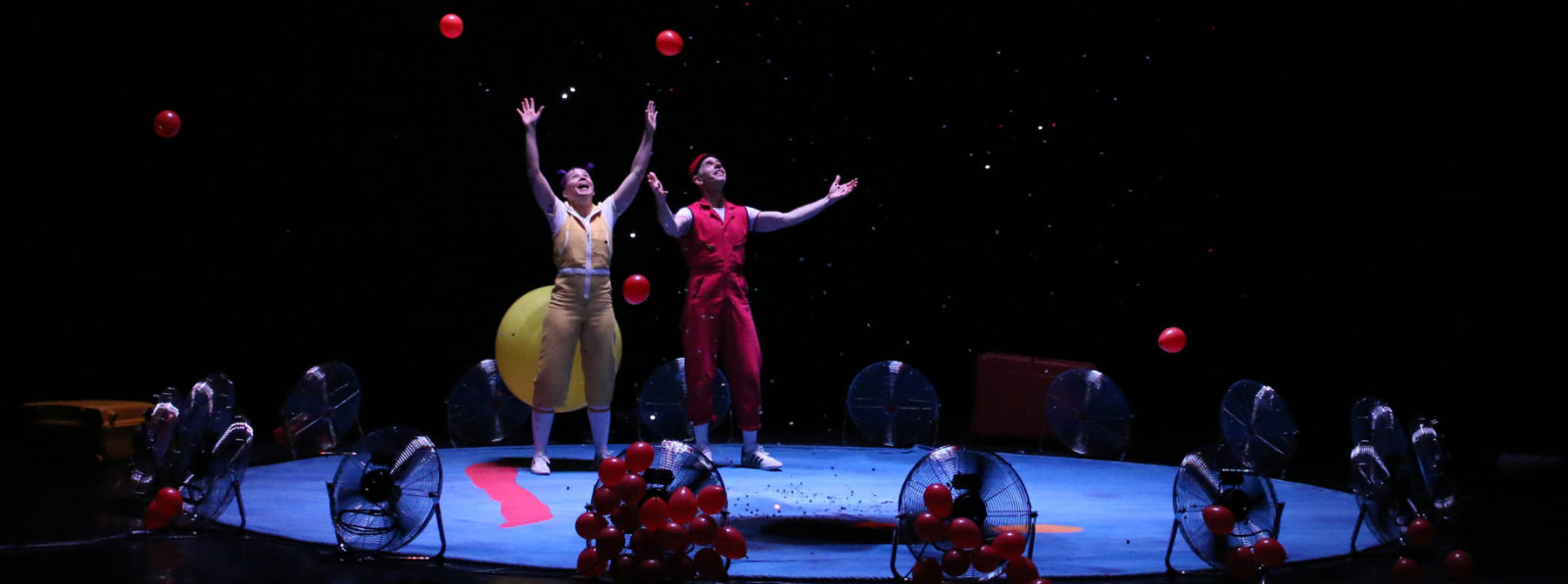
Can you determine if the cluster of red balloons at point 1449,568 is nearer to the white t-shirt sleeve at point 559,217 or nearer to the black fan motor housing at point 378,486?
the black fan motor housing at point 378,486

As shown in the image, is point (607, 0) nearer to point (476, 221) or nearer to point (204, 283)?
point (476, 221)

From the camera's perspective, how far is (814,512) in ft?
16.2

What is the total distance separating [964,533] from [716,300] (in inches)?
111

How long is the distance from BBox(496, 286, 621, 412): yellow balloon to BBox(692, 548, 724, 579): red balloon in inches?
108

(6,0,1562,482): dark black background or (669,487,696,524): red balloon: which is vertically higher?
(6,0,1562,482): dark black background

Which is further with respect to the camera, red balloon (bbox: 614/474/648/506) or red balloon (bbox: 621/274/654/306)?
red balloon (bbox: 621/274/654/306)

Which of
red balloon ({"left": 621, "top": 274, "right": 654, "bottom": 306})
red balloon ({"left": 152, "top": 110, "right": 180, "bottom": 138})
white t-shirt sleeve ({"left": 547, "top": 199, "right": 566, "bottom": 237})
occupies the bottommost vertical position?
red balloon ({"left": 621, "top": 274, "right": 654, "bottom": 306})

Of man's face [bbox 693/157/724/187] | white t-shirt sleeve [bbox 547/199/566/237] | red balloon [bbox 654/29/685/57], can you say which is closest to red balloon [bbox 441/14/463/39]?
red balloon [bbox 654/29/685/57]

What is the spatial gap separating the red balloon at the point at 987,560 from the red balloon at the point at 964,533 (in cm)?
3

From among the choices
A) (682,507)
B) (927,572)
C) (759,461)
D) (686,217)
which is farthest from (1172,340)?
(682,507)

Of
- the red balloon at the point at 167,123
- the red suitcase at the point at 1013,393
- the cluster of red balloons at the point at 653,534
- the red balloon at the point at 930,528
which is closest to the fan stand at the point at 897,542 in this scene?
the red balloon at the point at 930,528

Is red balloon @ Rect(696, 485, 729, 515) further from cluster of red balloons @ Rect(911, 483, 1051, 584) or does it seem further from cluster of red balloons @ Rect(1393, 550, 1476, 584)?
cluster of red balloons @ Rect(1393, 550, 1476, 584)

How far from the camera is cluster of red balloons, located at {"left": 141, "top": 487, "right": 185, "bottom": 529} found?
4320 millimetres

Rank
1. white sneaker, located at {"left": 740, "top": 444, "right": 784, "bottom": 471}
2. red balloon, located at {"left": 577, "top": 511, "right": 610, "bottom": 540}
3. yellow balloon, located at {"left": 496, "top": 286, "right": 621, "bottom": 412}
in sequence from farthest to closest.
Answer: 1. yellow balloon, located at {"left": 496, "top": 286, "right": 621, "bottom": 412}
2. white sneaker, located at {"left": 740, "top": 444, "right": 784, "bottom": 471}
3. red balloon, located at {"left": 577, "top": 511, "right": 610, "bottom": 540}
